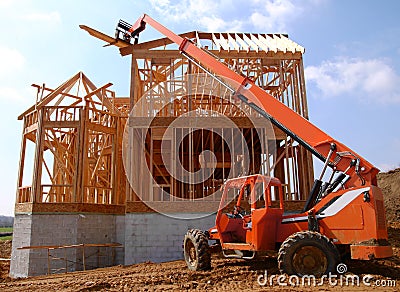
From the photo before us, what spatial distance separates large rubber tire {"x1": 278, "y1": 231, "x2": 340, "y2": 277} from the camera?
6.31 metres

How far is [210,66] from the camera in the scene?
976cm

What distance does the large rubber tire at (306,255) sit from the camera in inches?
249

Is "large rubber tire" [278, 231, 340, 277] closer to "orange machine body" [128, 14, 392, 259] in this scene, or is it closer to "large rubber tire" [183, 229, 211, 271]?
"orange machine body" [128, 14, 392, 259]

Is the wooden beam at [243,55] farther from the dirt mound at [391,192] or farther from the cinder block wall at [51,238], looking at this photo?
the dirt mound at [391,192]

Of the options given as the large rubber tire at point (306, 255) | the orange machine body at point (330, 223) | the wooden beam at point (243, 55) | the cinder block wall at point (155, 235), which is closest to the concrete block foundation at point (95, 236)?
the cinder block wall at point (155, 235)

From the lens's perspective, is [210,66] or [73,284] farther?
[210,66]

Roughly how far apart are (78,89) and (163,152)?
4.99m

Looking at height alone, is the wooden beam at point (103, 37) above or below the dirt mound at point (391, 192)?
above

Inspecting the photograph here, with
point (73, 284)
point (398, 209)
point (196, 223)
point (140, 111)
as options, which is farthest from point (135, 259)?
point (398, 209)

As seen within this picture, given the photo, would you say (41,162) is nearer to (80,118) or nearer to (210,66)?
(80,118)

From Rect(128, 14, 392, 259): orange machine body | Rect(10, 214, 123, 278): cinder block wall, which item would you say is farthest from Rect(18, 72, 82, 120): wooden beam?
Rect(128, 14, 392, 259): orange machine body

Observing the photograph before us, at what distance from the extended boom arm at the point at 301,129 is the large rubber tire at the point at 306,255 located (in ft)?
5.17

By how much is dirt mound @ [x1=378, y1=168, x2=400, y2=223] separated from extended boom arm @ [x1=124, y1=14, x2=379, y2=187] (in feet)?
61.9

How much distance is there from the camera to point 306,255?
646 cm
